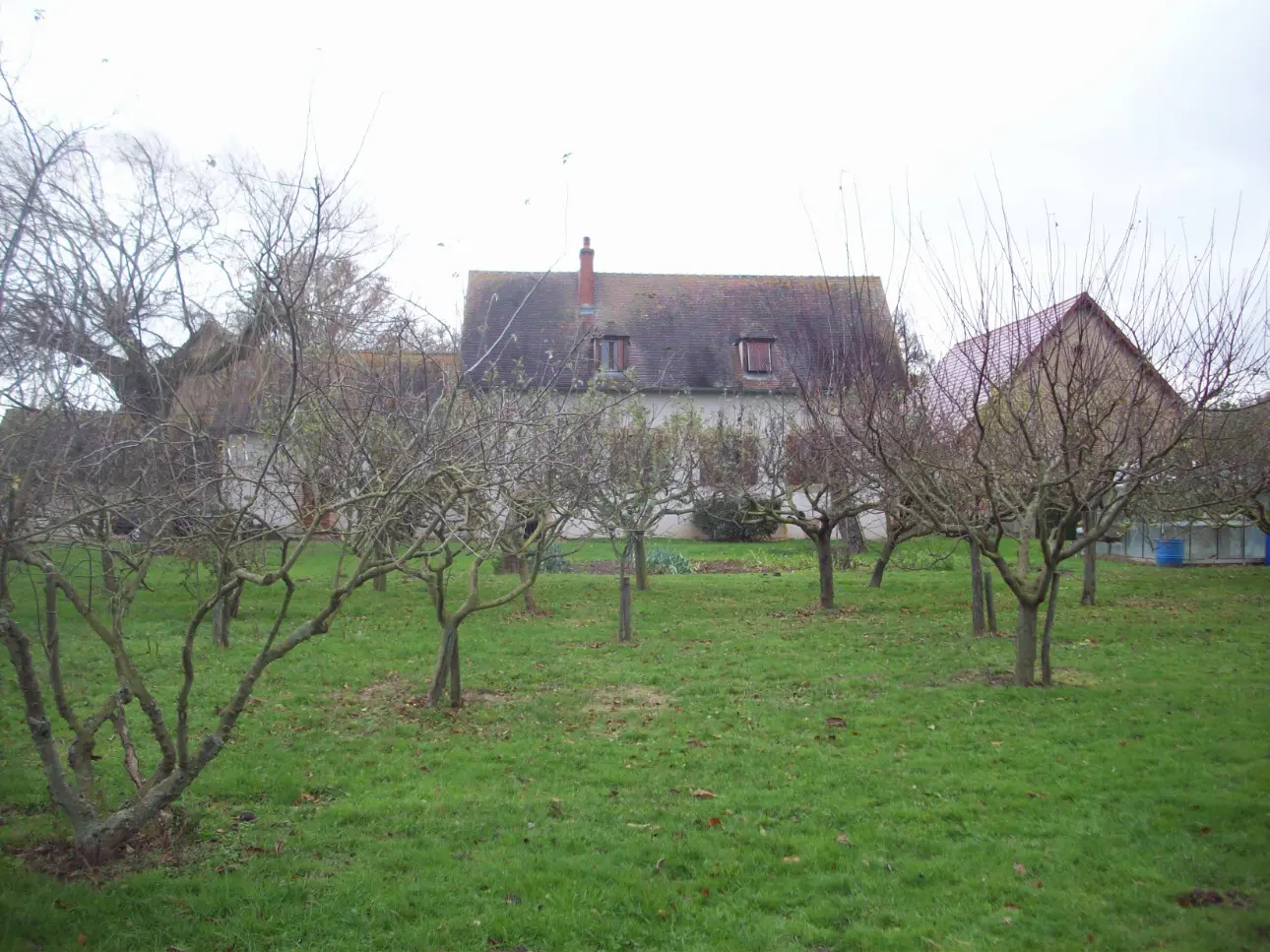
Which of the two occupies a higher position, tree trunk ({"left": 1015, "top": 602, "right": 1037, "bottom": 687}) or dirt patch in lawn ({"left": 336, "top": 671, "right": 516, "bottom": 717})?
tree trunk ({"left": 1015, "top": 602, "right": 1037, "bottom": 687})

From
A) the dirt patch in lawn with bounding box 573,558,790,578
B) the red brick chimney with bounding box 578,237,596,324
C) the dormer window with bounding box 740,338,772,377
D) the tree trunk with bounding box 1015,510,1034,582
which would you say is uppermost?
the red brick chimney with bounding box 578,237,596,324

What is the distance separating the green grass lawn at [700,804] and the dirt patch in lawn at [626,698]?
51 mm

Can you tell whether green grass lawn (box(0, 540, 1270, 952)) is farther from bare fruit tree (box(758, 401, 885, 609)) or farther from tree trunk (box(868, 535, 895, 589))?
tree trunk (box(868, 535, 895, 589))

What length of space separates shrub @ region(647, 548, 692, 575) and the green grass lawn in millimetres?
8906

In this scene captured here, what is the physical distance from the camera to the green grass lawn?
4.32m

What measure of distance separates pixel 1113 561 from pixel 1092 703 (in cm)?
1717

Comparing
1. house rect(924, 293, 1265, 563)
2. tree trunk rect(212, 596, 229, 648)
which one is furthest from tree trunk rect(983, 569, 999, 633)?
tree trunk rect(212, 596, 229, 648)

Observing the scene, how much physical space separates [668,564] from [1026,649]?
11888mm

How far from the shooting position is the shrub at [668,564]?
20281 millimetres

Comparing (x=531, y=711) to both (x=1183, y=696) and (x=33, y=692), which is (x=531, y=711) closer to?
(x=33, y=692)

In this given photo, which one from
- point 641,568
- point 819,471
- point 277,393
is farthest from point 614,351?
point 277,393

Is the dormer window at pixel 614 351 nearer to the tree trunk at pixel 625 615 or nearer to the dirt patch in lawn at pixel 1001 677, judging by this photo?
the tree trunk at pixel 625 615

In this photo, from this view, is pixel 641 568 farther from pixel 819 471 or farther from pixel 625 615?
pixel 625 615

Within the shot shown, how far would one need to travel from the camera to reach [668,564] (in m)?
20.6
